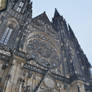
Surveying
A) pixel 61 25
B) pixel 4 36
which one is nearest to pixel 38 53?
pixel 4 36

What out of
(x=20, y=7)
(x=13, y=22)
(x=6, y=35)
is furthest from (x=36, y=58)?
(x=20, y=7)

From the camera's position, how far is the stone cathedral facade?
7922 mm

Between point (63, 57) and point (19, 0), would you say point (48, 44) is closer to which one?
point (63, 57)

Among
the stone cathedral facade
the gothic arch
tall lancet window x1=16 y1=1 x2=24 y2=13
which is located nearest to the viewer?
the stone cathedral facade

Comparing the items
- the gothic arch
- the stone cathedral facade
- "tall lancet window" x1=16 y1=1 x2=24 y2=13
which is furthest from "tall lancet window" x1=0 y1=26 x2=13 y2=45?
"tall lancet window" x1=16 y1=1 x2=24 y2=13

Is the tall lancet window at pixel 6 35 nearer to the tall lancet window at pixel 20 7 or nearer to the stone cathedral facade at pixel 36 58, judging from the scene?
the stone cathedral facade at pixel 36 58

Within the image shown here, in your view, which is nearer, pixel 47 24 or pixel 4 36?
pixel 4 36

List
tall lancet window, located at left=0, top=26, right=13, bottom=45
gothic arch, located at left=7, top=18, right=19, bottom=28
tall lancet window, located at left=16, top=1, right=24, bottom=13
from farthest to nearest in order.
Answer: tall lancet window, located at left=16, top=1, right=24, bottom=13
gothic arch, located at left=7, top=18, right=19, bottom=28
tall lancet window, located at left=0, top=26, right=13, bottom=45

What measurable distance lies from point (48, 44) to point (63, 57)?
2084mm

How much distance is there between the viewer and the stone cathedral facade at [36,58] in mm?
7922

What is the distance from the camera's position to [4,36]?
1080 centimetres

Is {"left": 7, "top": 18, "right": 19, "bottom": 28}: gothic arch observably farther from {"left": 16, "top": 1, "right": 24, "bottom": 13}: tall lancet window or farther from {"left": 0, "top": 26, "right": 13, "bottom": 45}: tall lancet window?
{"left": 16, "top": 1, "right": 24, "bottom": 13}: tall lancet window

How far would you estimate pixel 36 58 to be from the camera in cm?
1109

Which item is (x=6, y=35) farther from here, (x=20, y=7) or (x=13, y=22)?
(x=20, y=7)
